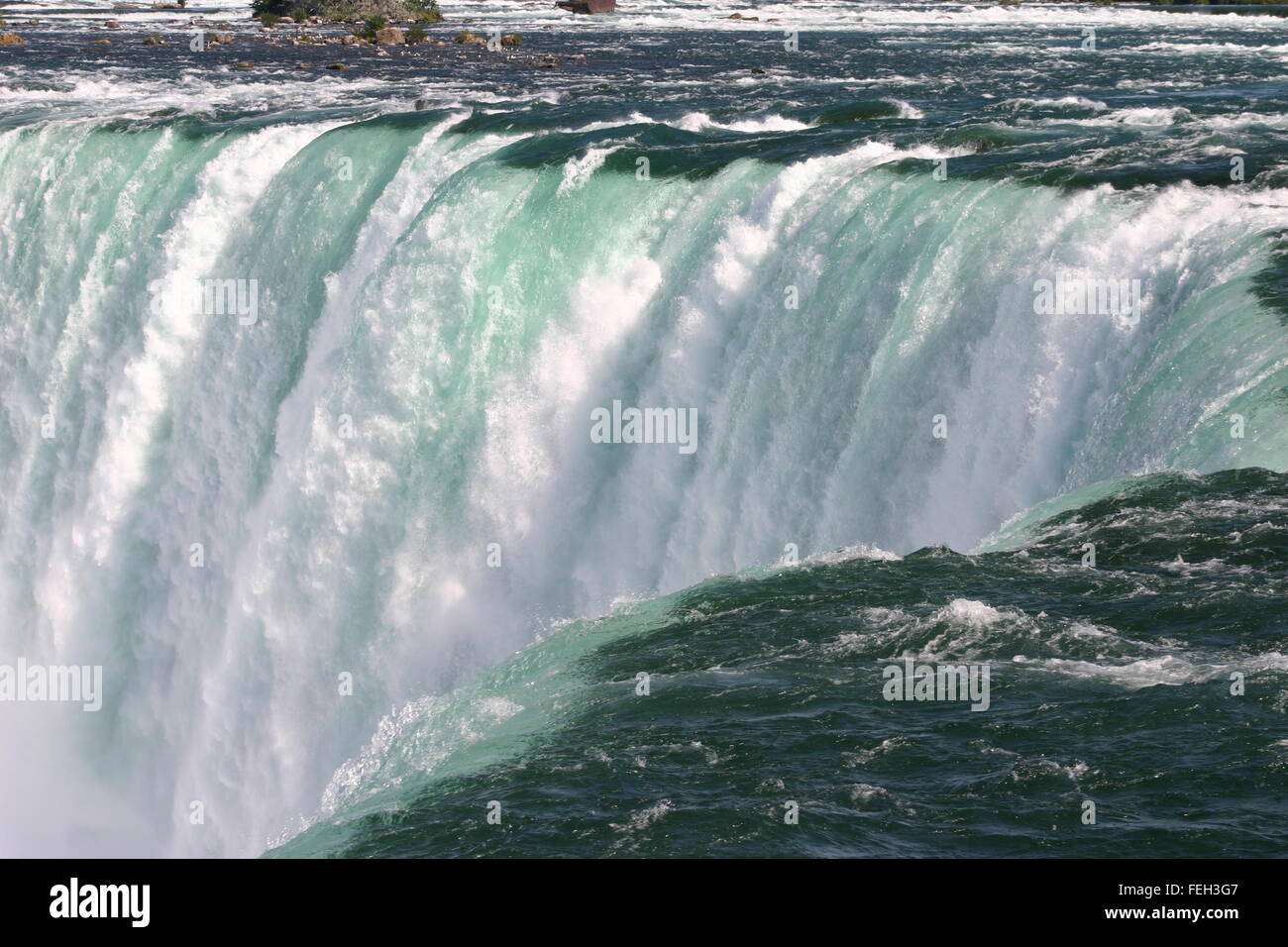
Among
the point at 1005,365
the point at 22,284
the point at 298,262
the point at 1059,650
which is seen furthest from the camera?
the point at 22,284

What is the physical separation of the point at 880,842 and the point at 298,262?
16.0 m

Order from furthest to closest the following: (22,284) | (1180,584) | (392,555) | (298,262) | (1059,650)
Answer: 1. (22,284)
2. (298,262)
3. (392,555)
4. (1180,584)
5. (1059,650)

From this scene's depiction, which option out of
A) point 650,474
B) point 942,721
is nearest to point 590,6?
point 650,474

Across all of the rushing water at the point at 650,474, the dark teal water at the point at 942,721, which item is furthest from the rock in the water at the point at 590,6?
the dark teal water at the point at 942,721

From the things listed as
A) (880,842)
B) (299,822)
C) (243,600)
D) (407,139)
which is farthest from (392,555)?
(880,842)

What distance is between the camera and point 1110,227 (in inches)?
683

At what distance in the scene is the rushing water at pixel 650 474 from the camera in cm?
1070

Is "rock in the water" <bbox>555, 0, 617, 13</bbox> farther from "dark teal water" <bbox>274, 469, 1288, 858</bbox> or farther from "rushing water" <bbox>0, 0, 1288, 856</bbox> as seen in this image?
"dark teal water" <bbox>274, 469, 1288, 858</bbox>

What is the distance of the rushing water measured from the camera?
10695 mm

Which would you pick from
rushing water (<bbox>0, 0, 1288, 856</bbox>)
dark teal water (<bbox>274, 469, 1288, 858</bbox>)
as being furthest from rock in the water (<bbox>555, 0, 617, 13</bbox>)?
dark teal water (<bbox>274, 469, 1288, 858</bbox>)

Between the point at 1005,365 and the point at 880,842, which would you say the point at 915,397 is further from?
the point at 880,842

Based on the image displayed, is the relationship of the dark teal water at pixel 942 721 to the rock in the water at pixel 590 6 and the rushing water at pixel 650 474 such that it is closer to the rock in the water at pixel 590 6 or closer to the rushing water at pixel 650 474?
the rushing water at pixel 650 474

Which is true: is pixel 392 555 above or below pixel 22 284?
below

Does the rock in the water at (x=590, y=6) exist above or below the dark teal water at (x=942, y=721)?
above
